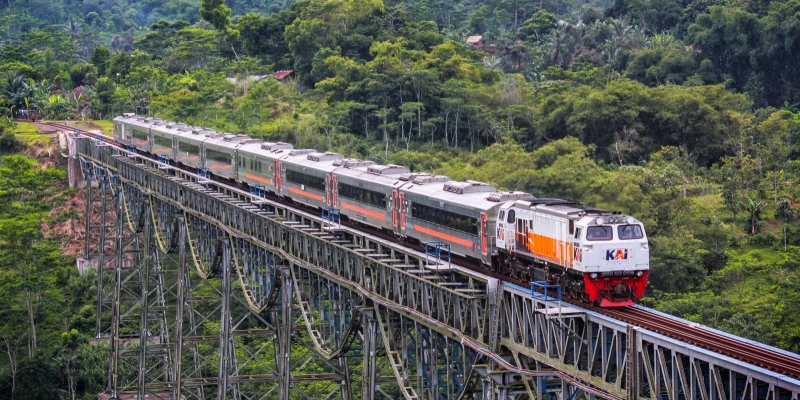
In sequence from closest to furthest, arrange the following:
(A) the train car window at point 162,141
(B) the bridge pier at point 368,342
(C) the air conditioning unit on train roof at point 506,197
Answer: (B) the bridge pier at point 368,342 → (C) the air conditioning unit on train roof at point 506,197 → (A) the train car window at point 162,141

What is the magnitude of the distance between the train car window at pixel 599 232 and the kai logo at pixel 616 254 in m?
0.34

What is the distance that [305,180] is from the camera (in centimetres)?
3962

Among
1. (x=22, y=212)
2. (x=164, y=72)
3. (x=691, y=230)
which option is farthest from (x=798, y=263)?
(x=164, y=72)

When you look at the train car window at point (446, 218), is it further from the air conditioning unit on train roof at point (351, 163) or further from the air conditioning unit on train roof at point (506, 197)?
the air conditioning unit on train roof at point (351, 163)

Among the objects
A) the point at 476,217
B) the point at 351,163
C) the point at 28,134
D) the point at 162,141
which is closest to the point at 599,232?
the point at 476,217

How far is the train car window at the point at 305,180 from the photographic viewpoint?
38344 mm

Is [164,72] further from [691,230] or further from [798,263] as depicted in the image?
[798,263]

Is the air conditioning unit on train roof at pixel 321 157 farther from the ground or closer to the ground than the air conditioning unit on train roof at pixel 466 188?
closer to the ground

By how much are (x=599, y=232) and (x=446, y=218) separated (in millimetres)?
7232

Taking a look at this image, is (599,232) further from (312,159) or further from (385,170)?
(312,159)

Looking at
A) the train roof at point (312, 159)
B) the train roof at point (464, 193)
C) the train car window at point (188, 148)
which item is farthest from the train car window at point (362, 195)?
the train car window at point (188, 148)

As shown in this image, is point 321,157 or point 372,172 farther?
point 321,157

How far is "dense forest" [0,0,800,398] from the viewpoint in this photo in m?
45.0

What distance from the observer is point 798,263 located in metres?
39.6
